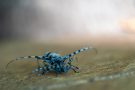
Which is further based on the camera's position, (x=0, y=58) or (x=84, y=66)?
(x=0, y=58)

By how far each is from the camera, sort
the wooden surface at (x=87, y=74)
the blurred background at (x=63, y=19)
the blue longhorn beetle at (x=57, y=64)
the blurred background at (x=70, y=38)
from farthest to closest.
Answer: the blurred background at (x=63, y=19), the blue longhorn beetle at (x=57, y=64), the blurred background at (x=70, y=38), the wooden surface at (x=87, y=74)

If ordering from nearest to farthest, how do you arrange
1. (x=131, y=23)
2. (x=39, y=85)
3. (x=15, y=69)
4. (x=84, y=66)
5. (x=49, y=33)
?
(x=39, y=85)
(x=84, y=66)
(x=15, y=69)
(x=131, y=23)
(x=49, y=33)

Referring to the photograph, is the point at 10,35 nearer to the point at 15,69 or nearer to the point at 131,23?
the point at 131,23

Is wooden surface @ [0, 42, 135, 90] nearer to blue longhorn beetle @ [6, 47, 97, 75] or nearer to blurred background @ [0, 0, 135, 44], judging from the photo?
blue longhorn beetle @ [6, 47, 97, 75]

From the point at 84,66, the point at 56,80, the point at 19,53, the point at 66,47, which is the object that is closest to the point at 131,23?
the point at 66,47

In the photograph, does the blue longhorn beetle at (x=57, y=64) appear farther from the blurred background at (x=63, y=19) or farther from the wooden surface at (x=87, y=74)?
the blurred background at (x=63, y=19)

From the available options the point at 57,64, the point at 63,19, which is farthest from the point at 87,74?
the point at 63,19

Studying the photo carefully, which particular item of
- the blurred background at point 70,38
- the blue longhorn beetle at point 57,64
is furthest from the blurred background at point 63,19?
the blue longhorn beetle at point 57,64

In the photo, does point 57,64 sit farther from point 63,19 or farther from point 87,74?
point 63,19
